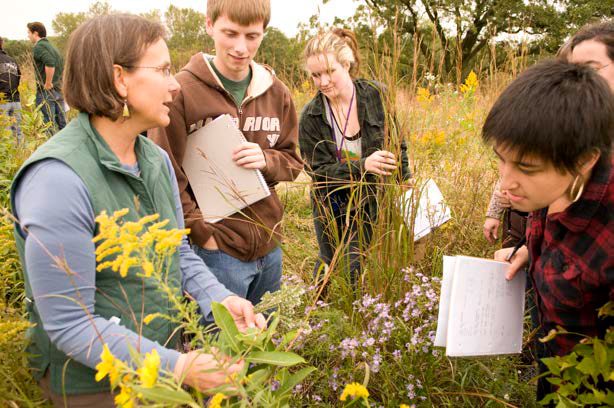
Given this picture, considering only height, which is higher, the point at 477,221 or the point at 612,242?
the point at 612,242

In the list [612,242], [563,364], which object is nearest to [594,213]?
[612,242]

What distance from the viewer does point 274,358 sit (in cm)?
101

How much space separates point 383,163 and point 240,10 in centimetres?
78

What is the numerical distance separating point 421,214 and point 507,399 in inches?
32.6

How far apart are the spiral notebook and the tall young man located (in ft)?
0.12

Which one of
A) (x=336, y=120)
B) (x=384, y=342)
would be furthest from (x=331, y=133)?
(x=384, y=342)

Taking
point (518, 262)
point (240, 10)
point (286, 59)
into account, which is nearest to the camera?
point (518, 262)

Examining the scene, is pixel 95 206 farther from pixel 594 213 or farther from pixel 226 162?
pixel 594 213

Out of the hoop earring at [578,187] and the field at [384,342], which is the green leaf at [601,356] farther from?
the field at [384,342]

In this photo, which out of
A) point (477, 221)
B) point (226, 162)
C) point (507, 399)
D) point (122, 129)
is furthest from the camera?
point (477, 221)

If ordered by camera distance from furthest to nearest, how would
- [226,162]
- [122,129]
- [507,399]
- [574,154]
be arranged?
[226,162] → [507,399] → [122,129] → [574,154]

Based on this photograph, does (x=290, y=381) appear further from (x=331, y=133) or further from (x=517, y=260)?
(x=331, y=133)

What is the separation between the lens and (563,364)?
1.11 m

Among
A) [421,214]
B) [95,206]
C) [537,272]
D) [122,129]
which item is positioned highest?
[122,129]
